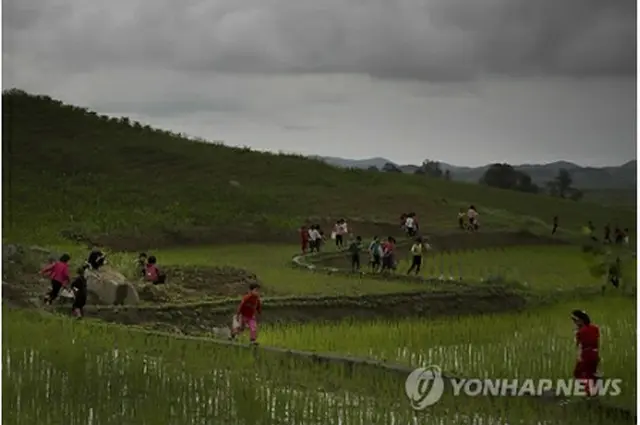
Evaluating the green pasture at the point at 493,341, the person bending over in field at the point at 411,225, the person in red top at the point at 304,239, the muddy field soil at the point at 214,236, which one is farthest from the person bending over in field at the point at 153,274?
the person bending over in field at the point at 411,225

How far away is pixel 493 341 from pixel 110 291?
2.74 metres

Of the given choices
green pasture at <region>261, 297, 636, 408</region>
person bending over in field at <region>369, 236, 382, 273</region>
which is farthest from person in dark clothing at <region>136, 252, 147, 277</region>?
person bending over in field at <region>369, 236, 382, 273</region>

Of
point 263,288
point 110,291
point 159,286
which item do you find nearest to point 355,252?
point 263,288

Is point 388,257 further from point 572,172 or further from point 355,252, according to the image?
point 572,172

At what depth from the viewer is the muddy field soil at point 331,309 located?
23.9 ft

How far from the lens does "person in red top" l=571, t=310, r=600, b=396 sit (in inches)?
203

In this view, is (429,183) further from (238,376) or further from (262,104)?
(238,376)

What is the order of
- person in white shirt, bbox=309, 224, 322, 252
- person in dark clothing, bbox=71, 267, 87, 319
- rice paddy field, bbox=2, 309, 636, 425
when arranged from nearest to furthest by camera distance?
rice paddy field, bbox=2, 309, 636, 425
person in dark clothing, bbox=71, 267, 87, 319
person in white shirt, bbox=309, 224, 322, 252

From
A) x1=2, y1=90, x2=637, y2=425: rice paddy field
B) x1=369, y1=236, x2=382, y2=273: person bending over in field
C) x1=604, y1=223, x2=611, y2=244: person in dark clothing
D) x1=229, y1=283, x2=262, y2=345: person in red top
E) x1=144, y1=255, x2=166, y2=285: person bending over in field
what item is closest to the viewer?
x1=2, y1=90, x2=637, y2=425: rice paddy field

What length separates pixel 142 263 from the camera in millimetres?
8617

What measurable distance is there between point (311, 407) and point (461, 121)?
237 centimetres

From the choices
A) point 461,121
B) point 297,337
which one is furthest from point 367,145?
point 297,337

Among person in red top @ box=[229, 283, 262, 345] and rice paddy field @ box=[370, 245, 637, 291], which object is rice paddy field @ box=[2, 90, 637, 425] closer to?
rice paddy field @ box=[370, 245, 637, 291]
